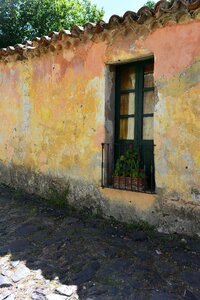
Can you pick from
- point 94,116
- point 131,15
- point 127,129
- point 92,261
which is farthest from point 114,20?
point 92,261

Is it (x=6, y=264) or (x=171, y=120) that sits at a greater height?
(x=171, y=120)

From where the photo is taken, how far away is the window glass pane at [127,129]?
5527 mm

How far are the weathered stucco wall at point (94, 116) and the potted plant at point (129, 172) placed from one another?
0.72 ft

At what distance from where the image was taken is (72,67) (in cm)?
618

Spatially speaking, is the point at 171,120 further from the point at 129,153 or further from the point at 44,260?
the point at 44,260

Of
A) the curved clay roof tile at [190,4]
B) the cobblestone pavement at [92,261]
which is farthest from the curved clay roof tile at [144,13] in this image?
→ the cobblestone pavement at [92,261]

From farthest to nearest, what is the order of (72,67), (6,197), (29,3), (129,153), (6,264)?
(29,3)
(6,197)
(72,67)
(129,153)
(6,264)

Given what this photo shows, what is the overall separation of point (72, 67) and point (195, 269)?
151 inches

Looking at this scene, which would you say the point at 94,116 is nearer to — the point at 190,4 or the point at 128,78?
the point at 128,78

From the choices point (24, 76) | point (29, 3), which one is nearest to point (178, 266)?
point (24, 76)

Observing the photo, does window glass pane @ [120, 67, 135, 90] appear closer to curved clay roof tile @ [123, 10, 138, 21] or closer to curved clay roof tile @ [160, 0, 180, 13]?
curved clay roof tile @ [123, 10, 138, 21]

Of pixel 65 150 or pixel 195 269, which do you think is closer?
pixel 195 269

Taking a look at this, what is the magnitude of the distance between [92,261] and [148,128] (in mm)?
2105

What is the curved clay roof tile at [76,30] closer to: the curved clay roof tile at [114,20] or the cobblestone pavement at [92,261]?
the curved clay roof tile at [114,20]
